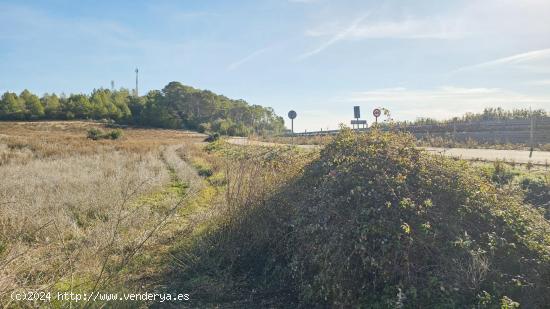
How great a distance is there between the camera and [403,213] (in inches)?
165

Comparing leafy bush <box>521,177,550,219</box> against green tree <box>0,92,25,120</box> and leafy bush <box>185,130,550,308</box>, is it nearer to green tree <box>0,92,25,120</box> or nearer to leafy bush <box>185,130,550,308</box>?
leafy bush <box>185,130,550,308</box>

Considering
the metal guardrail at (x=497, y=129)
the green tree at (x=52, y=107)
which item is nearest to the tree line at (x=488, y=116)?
the metal guardrail at (x=497, y=129)

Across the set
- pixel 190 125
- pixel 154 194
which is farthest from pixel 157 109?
pixel 154 194

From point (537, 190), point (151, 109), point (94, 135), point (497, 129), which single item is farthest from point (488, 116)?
point (151, 109)

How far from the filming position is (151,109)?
80.2m

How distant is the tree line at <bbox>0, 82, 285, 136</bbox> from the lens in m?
76.9

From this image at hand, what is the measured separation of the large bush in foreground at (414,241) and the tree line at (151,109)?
7052 centimetres

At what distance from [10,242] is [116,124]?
3064 inches

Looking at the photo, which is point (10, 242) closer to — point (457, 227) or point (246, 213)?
point (246, 213)

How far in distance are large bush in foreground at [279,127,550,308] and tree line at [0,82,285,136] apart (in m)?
70.5

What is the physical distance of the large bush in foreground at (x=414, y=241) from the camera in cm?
369

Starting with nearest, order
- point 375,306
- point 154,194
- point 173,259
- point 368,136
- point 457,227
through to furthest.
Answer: point 375,306 → point 457,227 → point 173,259 → point 368,136 → point 154,194

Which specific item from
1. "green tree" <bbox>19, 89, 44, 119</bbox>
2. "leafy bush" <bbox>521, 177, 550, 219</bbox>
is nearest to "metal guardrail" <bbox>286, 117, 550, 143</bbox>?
"leafy bush" <bbox>521, 177, 550, 219</bbox>

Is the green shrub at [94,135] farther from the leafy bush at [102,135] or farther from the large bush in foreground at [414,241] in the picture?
the large bush in foreground at [414,241]
